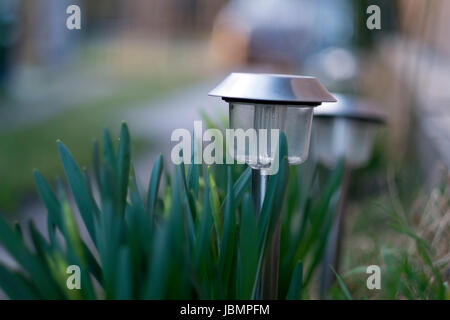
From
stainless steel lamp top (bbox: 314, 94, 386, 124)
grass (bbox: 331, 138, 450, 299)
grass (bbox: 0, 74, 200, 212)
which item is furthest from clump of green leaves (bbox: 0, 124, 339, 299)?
grass (bbox: 0, 74, 200, 212)

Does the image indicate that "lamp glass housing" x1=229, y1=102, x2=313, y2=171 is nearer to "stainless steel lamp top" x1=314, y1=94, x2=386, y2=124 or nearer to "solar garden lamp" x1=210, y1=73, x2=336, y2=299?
"solar garden lamp" x1=210, y1=73, x2=336, y2=299

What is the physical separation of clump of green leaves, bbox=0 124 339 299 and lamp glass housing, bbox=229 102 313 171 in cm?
4

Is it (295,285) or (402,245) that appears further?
(402,245)

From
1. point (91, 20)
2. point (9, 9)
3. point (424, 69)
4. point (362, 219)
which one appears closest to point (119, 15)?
point (91, 20)

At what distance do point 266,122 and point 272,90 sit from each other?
0.07m

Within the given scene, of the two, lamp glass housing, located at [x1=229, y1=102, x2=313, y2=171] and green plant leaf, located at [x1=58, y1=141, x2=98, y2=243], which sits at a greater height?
lamp glass housing, located at [x1=229, y1=102, x2=313, y2=171]

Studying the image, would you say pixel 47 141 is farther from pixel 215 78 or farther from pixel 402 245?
pixel 215 78

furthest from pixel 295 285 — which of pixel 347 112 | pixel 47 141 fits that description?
pixel 47 141

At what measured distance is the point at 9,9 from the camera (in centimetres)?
851

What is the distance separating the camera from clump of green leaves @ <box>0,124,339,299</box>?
905mm

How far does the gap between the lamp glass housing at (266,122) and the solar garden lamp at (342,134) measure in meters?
0.87

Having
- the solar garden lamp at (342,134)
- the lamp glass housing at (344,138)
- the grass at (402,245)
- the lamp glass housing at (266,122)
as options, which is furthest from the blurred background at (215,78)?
the lamp glass housing at (266,122)

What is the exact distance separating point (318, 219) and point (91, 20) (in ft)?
50.8

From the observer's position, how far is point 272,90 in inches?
40.8
